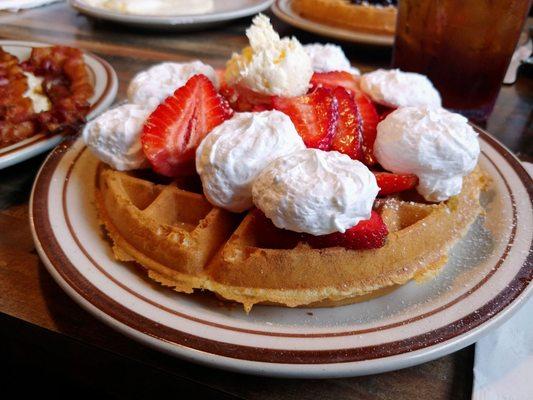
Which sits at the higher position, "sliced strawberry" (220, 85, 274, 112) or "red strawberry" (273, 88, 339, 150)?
"red strawberry" (273, 88, 339, 150)

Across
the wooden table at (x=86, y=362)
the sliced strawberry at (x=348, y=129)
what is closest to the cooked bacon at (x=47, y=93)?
the wooden table at (x=86, y=362)

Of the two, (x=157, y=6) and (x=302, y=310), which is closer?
(x=302, y=310)

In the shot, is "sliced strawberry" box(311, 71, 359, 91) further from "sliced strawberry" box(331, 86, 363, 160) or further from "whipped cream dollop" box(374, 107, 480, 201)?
"whipped cream dollop" box(374, 107, 480, 201)

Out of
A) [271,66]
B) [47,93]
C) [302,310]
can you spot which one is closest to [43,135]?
[47,93]

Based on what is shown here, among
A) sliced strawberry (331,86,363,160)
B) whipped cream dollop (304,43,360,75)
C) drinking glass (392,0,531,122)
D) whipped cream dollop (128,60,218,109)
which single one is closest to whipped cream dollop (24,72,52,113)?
whipped cream dollop (128,60,218,109)

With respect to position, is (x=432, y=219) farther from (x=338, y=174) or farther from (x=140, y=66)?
(x=140, y=66)

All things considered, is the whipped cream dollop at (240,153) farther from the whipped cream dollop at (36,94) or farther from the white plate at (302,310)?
the whipped cream dollop at (36,94)

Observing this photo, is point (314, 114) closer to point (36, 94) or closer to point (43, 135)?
point (43, 135)
